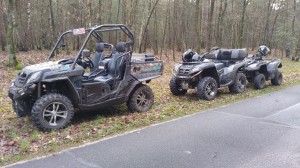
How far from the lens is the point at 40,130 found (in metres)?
5.26

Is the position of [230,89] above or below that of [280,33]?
below

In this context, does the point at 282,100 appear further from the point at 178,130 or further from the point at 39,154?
the point at 39,154

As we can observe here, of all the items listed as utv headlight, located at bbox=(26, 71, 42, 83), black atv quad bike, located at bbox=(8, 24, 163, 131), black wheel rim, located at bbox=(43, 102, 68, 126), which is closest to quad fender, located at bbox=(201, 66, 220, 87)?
black atv quad bike, located at bbox=(8, 24, 163, 131)

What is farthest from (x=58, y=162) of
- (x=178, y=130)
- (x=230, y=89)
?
(x=230, y=89)

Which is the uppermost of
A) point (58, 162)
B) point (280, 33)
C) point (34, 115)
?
point (280, 33)

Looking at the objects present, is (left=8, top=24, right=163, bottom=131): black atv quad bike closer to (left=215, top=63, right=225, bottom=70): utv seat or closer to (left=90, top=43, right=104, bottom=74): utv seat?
(left=90, top=43, right=104, bottom=74): utv seat

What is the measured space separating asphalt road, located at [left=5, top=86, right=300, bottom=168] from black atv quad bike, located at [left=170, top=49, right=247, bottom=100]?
164 centimetres

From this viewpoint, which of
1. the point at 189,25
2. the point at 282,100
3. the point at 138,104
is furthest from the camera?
the point at 189,25

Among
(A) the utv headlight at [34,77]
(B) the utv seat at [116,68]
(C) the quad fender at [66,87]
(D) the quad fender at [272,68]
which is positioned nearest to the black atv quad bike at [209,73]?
(D) the quad fender at [272,68]

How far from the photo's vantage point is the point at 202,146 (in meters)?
Result: 4.80

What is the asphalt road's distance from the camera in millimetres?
4148

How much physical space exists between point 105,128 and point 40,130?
122 centimetres

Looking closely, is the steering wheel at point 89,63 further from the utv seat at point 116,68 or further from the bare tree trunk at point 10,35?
the bare tree trunk at point 10,35

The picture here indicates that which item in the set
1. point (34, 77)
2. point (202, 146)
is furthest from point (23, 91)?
point (202, 146)
